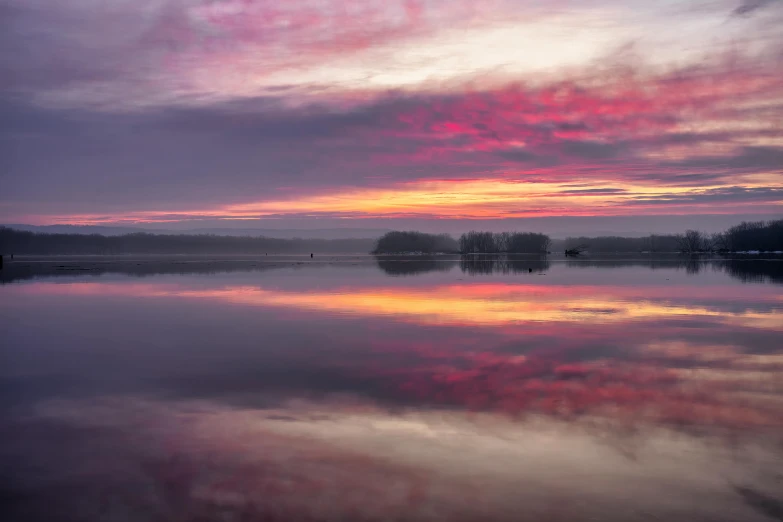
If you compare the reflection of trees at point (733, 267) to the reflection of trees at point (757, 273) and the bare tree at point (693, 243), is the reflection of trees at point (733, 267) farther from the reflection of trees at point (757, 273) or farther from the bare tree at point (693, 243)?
the bare tree at point (693, 243)

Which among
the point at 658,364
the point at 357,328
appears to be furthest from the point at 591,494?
the point at 357,328

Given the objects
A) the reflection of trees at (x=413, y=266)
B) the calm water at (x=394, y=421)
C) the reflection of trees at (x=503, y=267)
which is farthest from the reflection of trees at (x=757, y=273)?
the reflection of trees at (x=413, y=266)

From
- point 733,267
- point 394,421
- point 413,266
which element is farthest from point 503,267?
point 394,421

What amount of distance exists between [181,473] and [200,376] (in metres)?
5.54

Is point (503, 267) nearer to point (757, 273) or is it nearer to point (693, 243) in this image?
point (757, 273)

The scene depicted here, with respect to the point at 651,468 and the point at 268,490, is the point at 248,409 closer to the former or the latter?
the point at 268,490

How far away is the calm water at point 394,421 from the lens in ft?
22.4

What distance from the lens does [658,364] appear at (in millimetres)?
13773

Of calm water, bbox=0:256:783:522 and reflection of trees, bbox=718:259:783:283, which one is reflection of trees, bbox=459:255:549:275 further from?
calm water, bbox=0:256:783:522

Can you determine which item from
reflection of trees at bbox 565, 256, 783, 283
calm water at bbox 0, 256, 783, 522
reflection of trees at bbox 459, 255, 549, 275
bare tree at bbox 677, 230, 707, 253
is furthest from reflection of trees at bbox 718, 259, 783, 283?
bare tree at bbox 677, 230, 707, 253

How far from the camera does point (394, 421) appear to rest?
31.3ft

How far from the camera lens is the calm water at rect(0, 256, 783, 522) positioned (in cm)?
682

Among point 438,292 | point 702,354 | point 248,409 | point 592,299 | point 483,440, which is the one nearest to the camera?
point 483,440

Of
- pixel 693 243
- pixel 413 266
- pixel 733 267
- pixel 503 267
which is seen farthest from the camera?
pixel 693 243
